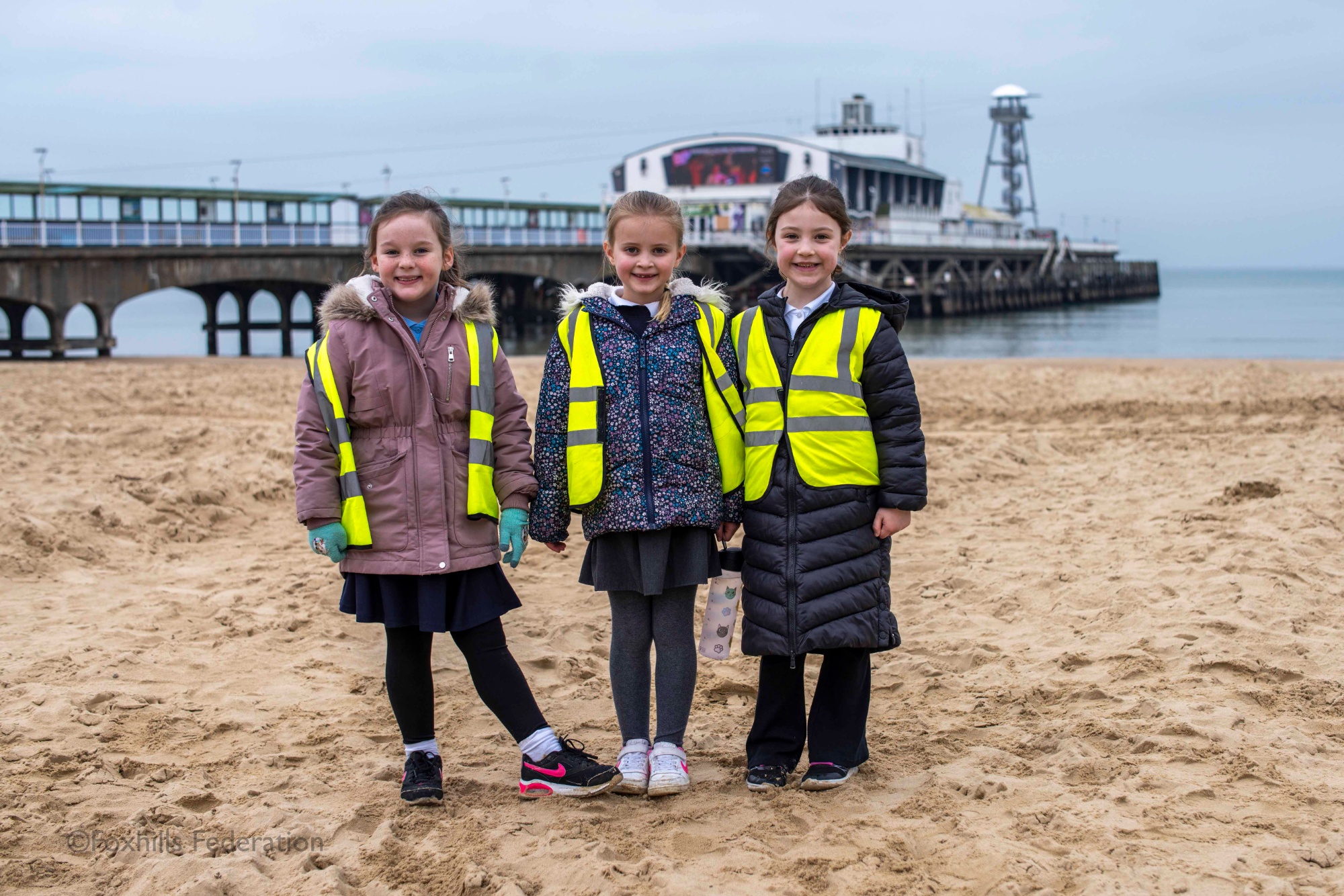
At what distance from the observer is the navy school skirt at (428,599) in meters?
3.14

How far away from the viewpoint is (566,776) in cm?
325

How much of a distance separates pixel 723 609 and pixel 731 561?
135mm

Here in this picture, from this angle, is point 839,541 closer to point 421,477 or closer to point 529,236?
point 421,477

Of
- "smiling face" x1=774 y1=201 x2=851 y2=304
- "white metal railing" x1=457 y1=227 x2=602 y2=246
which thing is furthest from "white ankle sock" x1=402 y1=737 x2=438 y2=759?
"white metal railing" x1=457 y1=227 x2=602 y2=246

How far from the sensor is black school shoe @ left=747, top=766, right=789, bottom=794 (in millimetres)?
3287

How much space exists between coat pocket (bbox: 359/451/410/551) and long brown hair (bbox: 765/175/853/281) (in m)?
1.18

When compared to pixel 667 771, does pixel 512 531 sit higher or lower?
higher

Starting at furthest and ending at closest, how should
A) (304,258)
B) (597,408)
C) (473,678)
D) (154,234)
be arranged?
(304,258)
(154,234)
(473,678)
(597,408)

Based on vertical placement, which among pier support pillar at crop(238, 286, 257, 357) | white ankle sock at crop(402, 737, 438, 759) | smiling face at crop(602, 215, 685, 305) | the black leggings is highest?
pier support pillar at crop(238, 286, 257, 357)

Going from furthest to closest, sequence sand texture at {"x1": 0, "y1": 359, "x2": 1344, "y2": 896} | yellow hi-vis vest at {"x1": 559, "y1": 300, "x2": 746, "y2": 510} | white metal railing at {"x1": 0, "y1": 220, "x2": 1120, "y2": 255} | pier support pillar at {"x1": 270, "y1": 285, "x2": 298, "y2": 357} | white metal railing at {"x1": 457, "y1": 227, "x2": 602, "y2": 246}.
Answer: white metal railing at {"x1": 457, "y1": 227, "x2": 602, "y2": 246}, pier support pillar at {"x1": 270, "y1": 285, "x2": 298, "y2": 357}, white metal railing at {"x1": 0, "y1": 220, "x2": 1120, "y2": 255}, yellow hi-vis vest at {"x1": 559, "y1": 300, "x2": 746, "y2": 510}, sand texture at {"x1": 0, "y1": 359, "x2": 1344, "y2": 896}

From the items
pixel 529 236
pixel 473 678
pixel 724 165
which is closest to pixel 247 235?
pixel 529 236

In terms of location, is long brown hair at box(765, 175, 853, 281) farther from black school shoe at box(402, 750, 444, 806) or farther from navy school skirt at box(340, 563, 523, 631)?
black school shoe at box(402, 750, 444, 806)

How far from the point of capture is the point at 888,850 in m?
2.87

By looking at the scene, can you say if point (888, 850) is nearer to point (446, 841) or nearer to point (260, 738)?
point (446, 841)
